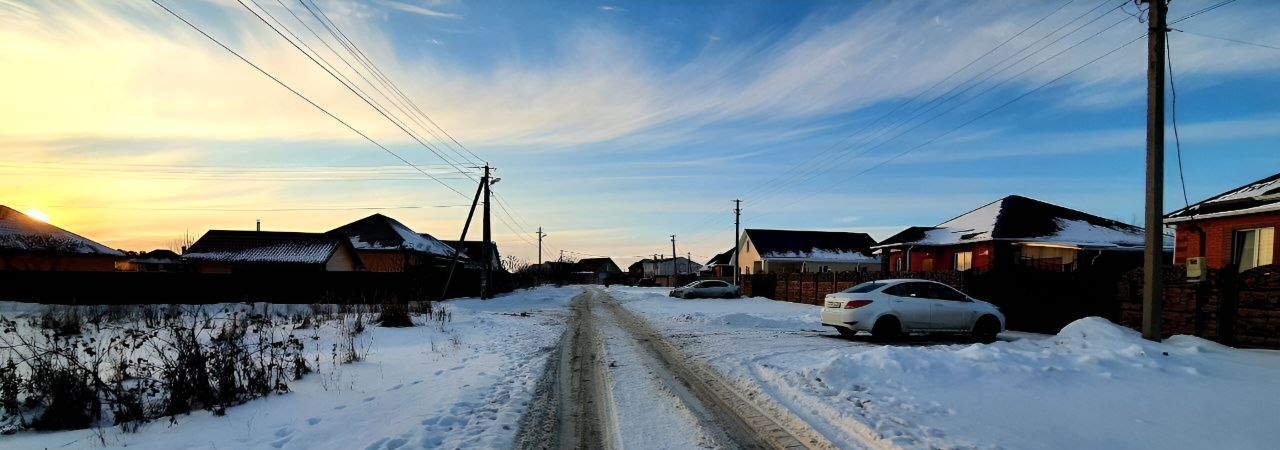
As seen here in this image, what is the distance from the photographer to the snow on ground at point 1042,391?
19.0 ft

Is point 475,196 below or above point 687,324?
above

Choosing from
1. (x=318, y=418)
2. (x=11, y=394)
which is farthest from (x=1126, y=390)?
(x=11, y=394)

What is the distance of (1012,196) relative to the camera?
3281cm

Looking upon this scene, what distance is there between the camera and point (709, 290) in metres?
40.3

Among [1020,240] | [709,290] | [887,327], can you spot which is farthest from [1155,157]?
[709,290]

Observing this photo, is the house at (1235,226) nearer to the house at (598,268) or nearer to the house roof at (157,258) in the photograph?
the house roof at (157,258)

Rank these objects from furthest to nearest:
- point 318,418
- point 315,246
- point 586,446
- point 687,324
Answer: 1. point 315,246
2. point 687,324
3. point 318,418
4. point 586,446

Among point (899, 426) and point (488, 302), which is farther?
point (488, 302)

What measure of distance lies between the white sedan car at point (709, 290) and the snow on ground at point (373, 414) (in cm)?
2936

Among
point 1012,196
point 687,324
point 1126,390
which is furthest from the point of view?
point 1012,196

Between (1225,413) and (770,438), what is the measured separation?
4.55 meters

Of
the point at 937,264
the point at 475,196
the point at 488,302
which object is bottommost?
the point at 488,302

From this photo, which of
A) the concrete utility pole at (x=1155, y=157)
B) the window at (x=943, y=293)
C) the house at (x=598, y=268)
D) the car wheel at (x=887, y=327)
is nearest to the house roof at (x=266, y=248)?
the car wheel at (x=887, y=327)

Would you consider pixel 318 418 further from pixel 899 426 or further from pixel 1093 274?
pixel 1093 274
